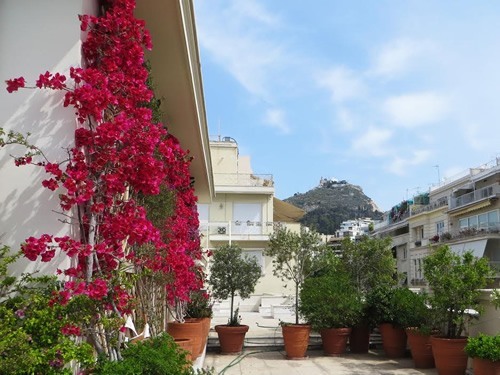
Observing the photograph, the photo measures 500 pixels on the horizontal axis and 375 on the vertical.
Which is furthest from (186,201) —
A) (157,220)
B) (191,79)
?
(191,79)

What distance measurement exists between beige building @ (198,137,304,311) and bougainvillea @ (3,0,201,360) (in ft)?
82.1

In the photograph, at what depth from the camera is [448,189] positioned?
46.3 meters

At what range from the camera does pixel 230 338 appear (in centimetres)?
1103

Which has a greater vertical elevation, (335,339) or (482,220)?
(482,220)

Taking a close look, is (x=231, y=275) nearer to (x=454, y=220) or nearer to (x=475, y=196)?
(x=475, y=196)

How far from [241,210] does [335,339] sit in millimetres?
21143

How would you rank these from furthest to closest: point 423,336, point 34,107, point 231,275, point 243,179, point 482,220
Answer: point 482,220
point 243,179
point 231,275
point 423,336
point 34,107

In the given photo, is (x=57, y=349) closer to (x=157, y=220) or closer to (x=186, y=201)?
(x=157, y=220)

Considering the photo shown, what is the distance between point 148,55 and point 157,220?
2155mm

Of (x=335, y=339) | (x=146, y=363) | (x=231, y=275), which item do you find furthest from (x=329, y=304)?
(x=146, y=363)

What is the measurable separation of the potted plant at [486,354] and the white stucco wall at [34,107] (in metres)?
5.90

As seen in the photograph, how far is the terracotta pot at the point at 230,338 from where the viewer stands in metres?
11.0

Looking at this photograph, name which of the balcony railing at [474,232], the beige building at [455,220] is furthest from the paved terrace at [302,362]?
the balcony railing at [474,232]

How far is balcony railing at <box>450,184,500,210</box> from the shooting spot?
36594 millimetres
